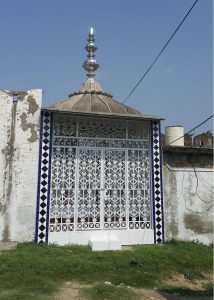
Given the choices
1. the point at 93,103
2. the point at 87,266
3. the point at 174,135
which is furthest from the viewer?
the point at 174,135

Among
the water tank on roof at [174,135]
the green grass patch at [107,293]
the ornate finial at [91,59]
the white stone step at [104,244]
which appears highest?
the ornate finial at [91,59]

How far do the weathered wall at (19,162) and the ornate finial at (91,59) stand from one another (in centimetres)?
289

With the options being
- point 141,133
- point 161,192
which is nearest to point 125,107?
point 141,133

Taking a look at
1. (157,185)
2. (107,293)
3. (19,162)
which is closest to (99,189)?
(157,185)

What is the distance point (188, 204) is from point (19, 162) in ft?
15.2

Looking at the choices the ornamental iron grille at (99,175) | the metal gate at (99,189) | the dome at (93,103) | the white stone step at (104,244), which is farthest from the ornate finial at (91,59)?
the white stone step at (104,244)

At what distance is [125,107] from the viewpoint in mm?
9922

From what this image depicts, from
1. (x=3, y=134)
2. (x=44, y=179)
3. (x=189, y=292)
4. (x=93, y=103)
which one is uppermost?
(x=93, y=103)

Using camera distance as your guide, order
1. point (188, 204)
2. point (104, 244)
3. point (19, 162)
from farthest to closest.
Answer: point (188, 204) → point (19, 162) → point (104, 244)

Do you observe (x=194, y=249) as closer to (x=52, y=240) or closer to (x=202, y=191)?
(x=202, y=191)

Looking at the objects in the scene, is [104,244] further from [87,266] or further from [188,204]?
[188,204]

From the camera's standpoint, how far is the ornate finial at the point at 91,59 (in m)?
11.2

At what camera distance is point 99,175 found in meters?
8.91

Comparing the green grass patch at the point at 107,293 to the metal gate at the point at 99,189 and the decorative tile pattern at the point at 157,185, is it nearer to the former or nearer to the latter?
the metal gate at the point at 99,189
